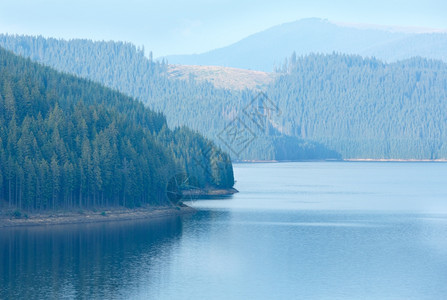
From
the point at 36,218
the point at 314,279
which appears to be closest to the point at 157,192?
the point at 36,218

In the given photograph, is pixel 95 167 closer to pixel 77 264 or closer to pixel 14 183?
pixel 14 183

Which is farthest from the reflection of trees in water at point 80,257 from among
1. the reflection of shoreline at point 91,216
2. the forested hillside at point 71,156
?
the forested hillside at point 71,156

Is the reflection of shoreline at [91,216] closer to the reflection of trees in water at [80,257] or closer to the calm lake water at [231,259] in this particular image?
the reflection of trees in water at [80,257]

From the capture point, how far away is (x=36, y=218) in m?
127

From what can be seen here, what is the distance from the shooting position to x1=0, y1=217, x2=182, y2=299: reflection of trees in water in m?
80.6

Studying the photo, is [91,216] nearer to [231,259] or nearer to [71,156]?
[71,156]

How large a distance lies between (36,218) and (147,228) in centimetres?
1971

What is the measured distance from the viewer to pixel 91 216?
13575 cm

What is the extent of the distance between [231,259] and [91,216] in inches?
1675

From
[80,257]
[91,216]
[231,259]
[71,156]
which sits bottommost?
[231,259]

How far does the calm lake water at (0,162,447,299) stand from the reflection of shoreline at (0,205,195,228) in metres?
3.53

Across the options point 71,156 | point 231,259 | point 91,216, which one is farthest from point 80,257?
point 71,156

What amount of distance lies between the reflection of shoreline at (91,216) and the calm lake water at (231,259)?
11.6 feet

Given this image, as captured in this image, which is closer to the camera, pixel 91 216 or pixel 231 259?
pixel 231 259
